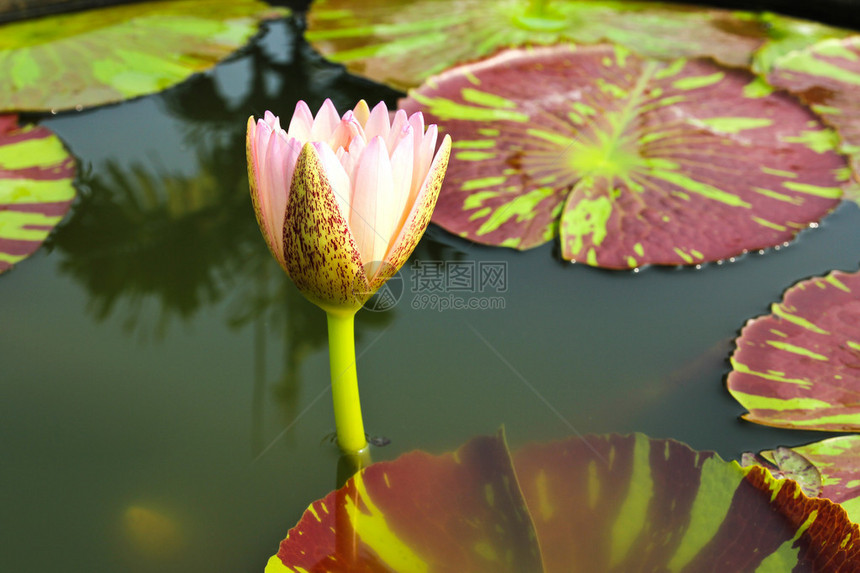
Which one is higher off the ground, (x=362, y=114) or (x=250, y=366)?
(x=362, y=114)

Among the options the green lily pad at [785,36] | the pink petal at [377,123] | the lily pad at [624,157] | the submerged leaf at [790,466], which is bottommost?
the submerged leaf at [790,466]

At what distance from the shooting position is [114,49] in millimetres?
2105

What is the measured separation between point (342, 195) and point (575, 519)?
21.7 inches

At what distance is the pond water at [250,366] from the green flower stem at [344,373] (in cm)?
11

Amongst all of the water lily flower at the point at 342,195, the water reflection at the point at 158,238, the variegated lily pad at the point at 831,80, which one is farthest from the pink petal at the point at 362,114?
the variegated lily pad at the point at 831,80

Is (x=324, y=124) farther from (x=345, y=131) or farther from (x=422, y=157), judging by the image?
(x=422, y=157)

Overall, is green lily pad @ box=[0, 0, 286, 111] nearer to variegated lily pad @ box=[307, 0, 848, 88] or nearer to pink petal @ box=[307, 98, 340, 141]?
variegated lily pad @ box=[307, 0, 848, 88]

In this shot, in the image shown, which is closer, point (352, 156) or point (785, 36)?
point (352, 156)

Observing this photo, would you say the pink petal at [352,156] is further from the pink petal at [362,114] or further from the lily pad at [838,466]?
the lily pad at [838,466]

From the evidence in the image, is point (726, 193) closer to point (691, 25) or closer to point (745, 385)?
point (745, 385)

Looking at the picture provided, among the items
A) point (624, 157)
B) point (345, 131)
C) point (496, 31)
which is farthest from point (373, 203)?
point (496, 31)

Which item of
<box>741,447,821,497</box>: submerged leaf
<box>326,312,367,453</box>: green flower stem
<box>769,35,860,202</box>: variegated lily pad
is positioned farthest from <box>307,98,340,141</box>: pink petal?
<box>769,35,860,202</box>: variegated lily pad

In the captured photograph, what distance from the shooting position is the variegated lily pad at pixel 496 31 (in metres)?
2.14

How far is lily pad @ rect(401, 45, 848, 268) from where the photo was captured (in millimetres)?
1477
